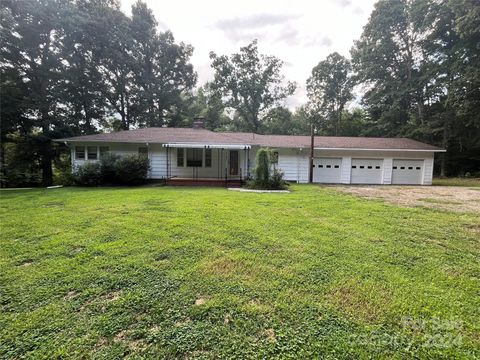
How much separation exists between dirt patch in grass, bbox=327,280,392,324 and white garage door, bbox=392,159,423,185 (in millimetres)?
15131

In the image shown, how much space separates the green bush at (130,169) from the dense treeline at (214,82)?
898cm

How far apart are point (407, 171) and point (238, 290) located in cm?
1655

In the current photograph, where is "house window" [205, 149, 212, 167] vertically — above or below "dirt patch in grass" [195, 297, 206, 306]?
above

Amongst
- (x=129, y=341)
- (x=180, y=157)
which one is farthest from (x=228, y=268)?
(x=180, y=157)

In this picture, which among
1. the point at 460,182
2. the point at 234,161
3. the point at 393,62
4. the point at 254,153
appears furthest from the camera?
the point at 393,62

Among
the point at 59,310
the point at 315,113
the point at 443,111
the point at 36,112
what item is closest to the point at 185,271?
the point at 59,310

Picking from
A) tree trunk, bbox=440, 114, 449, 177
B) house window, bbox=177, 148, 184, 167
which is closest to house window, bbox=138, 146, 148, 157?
house window, bbox=177, 148, 184, 167

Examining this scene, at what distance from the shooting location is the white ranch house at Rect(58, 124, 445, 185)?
1386 centimetres

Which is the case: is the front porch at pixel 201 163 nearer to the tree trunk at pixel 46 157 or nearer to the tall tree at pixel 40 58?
the tree trunk at pixel 46 157

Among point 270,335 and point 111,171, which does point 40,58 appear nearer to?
point 111,171

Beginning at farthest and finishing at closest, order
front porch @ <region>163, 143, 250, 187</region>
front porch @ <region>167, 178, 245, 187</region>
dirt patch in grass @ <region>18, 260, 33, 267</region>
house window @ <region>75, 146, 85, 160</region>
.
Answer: front porch @ <region>163, 143, 250, 187</region> < house window @ <region>75, 146, 85, 160</region> < front porch @ <region>167, 178, 245, 187</region> < dirt patch in grass @ <region>18, 260, 33, 267</region>

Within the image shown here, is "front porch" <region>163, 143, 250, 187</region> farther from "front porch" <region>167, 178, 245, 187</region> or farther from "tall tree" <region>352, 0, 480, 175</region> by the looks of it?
"tall tree" <region>352, 0, 480, 175</region>

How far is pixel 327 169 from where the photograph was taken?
609 inches

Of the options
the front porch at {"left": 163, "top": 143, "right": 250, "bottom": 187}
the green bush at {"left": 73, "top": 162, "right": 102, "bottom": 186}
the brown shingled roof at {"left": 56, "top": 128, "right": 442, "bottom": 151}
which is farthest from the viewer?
the front porch at {"left": 163, "top": 143, "right": 250, "bottom": 187}
